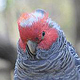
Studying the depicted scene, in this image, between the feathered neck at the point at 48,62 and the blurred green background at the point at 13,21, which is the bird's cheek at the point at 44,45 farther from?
the blurred green background at the point at 13,21

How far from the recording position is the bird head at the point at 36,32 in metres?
1.59

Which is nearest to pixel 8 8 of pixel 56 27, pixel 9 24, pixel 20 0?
pixel 9 24

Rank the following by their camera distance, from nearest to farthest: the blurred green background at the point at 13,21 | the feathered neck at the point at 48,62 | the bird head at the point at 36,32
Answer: the bird head at the point at 36,32 → the feathered neck at the point at 48,62 → the blurred green background at the point at 13,21

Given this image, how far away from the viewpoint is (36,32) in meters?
1.60

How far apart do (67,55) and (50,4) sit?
357 cm

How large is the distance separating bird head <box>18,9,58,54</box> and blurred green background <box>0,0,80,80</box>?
85 cm

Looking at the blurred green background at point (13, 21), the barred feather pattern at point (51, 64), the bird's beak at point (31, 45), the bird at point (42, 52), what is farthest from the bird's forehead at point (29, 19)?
the blurred green background at point (13, 21)

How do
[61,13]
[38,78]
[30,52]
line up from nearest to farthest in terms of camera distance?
1. [30,52]
2. [38,78]
3. [61,13]

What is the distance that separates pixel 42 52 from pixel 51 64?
0.14m

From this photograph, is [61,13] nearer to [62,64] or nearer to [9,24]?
[9,24]

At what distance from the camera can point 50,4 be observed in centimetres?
518

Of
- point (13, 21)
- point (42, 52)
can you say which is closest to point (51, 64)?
point (42, 52)

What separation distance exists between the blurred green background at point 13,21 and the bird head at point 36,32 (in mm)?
846

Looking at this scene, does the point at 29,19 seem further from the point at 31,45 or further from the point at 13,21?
the point at 13,21
